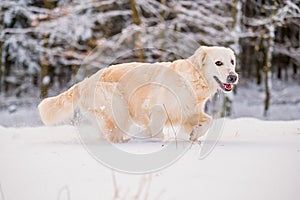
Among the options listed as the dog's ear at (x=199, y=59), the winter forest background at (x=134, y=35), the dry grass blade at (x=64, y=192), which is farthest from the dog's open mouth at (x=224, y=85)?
the winter forest background at (x=134, y=35)

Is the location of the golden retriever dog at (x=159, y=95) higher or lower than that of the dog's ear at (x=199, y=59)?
lower

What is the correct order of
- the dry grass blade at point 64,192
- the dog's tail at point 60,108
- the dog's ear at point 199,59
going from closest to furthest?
the dry grass blade at point 64,192, the dog's ear at point 199,59, the dog's tail at point 60,108

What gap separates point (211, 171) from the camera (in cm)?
285

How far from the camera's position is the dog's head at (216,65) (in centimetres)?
408

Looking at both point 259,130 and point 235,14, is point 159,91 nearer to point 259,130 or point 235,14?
point 259,130

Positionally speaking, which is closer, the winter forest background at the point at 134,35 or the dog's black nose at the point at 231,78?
the dog's black nose at the point at 231,78

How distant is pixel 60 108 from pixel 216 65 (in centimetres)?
161

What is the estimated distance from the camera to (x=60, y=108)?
4297 millimetres

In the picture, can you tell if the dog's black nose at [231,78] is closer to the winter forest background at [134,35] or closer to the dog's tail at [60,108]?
the dog's tail at [60,108]

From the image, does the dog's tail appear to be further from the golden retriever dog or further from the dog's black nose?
the dog's black nose

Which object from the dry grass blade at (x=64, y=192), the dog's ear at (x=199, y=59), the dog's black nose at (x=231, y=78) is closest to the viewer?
the dry grass blade at (x=64, y=192)

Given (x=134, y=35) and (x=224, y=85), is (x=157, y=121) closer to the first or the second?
(x=224, y=85)

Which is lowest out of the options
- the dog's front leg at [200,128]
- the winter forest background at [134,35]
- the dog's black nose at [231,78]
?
the winter forest background at [134,35]

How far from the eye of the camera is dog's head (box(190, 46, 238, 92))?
4082mm
